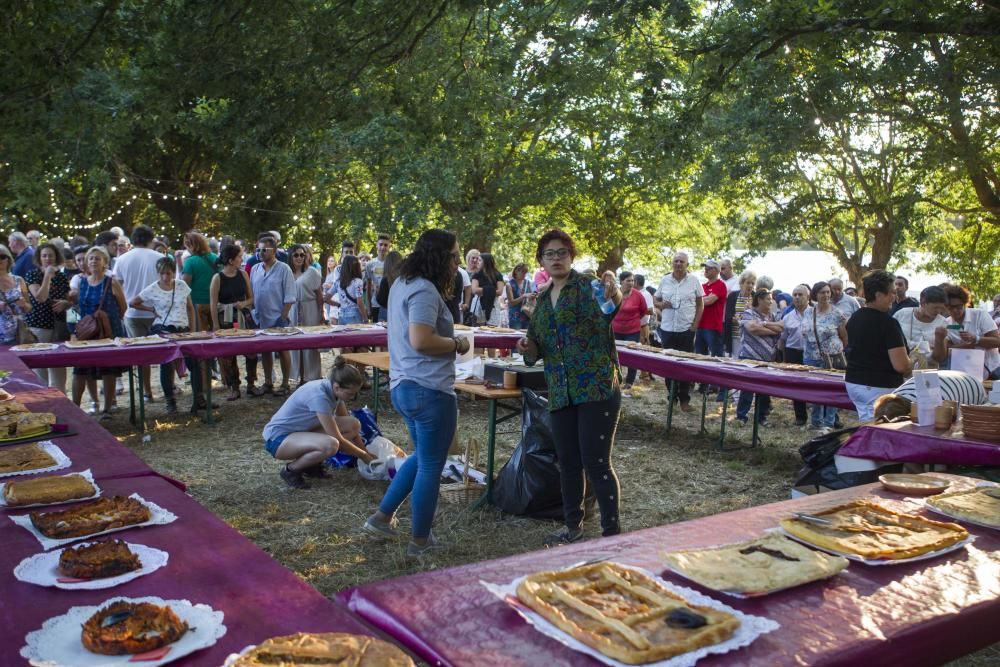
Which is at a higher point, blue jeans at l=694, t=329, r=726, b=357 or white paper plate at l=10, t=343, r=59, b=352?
white paper plate at l=10, t=343, r=59, b=352

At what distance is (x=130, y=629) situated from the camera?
1.62 metres

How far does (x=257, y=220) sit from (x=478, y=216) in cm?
917

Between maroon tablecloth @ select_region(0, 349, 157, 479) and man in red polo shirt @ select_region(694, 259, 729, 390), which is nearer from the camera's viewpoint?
maroon tablecloth @ select_region(0, 349, 157, 479)

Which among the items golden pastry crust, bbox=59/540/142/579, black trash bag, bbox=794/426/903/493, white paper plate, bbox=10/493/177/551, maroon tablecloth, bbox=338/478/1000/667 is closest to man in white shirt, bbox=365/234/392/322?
black trash bag, bbox=794/426/903/493

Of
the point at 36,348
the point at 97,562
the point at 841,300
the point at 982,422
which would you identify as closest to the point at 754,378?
the point at 841,300

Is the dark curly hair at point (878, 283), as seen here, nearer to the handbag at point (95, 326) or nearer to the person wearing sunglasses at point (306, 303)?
the person wearing sunglasses at point (306, 303)

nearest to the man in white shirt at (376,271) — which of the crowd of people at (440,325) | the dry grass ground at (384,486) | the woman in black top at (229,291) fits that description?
the crowd of people at (440,325)

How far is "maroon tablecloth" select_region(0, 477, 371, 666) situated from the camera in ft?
5.68

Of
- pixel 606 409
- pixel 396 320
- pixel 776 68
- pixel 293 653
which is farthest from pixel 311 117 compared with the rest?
pixel 293 653

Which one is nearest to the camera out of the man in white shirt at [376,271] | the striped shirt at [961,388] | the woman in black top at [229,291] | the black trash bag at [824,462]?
the striped shirt at [961,388]

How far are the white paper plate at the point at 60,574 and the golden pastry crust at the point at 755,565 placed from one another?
4.25ft

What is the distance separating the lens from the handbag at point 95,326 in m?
7.58

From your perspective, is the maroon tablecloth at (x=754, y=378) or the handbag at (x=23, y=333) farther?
the handbag at (x=23, y=333)

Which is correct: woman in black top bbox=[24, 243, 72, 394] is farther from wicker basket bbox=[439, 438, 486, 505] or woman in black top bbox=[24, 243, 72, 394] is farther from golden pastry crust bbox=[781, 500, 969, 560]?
golden pastry crust bbox=[781, 500, 969, 560]
